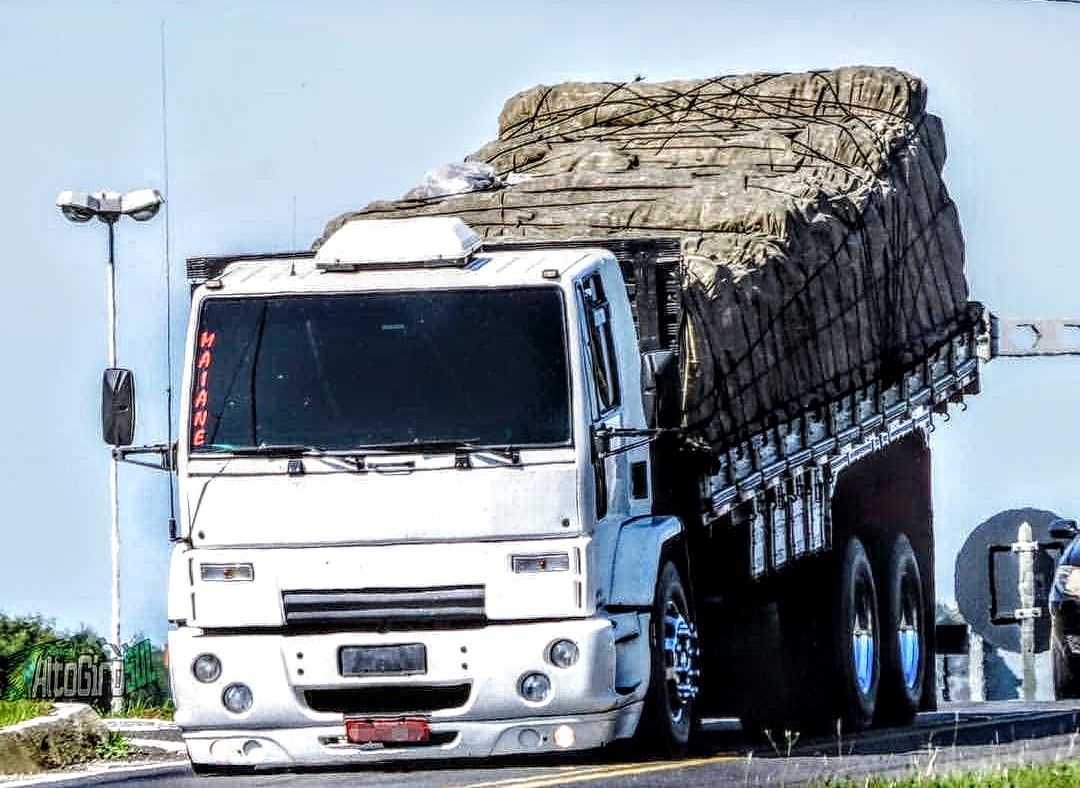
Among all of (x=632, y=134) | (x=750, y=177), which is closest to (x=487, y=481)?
(x=750, y=177)

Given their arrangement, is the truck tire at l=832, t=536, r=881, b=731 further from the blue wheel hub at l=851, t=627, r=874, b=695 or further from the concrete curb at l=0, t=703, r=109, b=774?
the concrete curb at l=0, t=703, r=109, b=774

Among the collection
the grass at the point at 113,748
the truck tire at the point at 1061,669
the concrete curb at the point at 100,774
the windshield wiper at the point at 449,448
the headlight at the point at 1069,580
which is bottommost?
the concrete curb at the point at 100,774

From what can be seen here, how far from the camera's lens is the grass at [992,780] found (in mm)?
12141

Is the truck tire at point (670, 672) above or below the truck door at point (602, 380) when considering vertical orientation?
below

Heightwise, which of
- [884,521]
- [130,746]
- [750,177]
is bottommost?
[130,746]

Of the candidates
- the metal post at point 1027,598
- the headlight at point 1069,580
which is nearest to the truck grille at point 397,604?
the headlight at point 1069,580

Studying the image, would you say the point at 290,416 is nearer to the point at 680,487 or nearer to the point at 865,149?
the point at 680,487

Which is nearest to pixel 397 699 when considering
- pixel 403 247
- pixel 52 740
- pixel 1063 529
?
pixel 403 247

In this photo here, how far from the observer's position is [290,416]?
1398 centimetres

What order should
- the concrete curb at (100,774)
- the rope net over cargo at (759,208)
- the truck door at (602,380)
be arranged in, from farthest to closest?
1. the rope net over cargo at (759,208)
2. the concrete curb at (100,774)
3. the truck door at (602,380)

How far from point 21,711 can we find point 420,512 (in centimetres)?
535

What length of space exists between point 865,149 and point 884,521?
2.52 meters

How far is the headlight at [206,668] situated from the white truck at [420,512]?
2cm

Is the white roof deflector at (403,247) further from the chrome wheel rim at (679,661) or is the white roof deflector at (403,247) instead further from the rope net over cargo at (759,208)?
the chrome wheel rim at (679,661)
